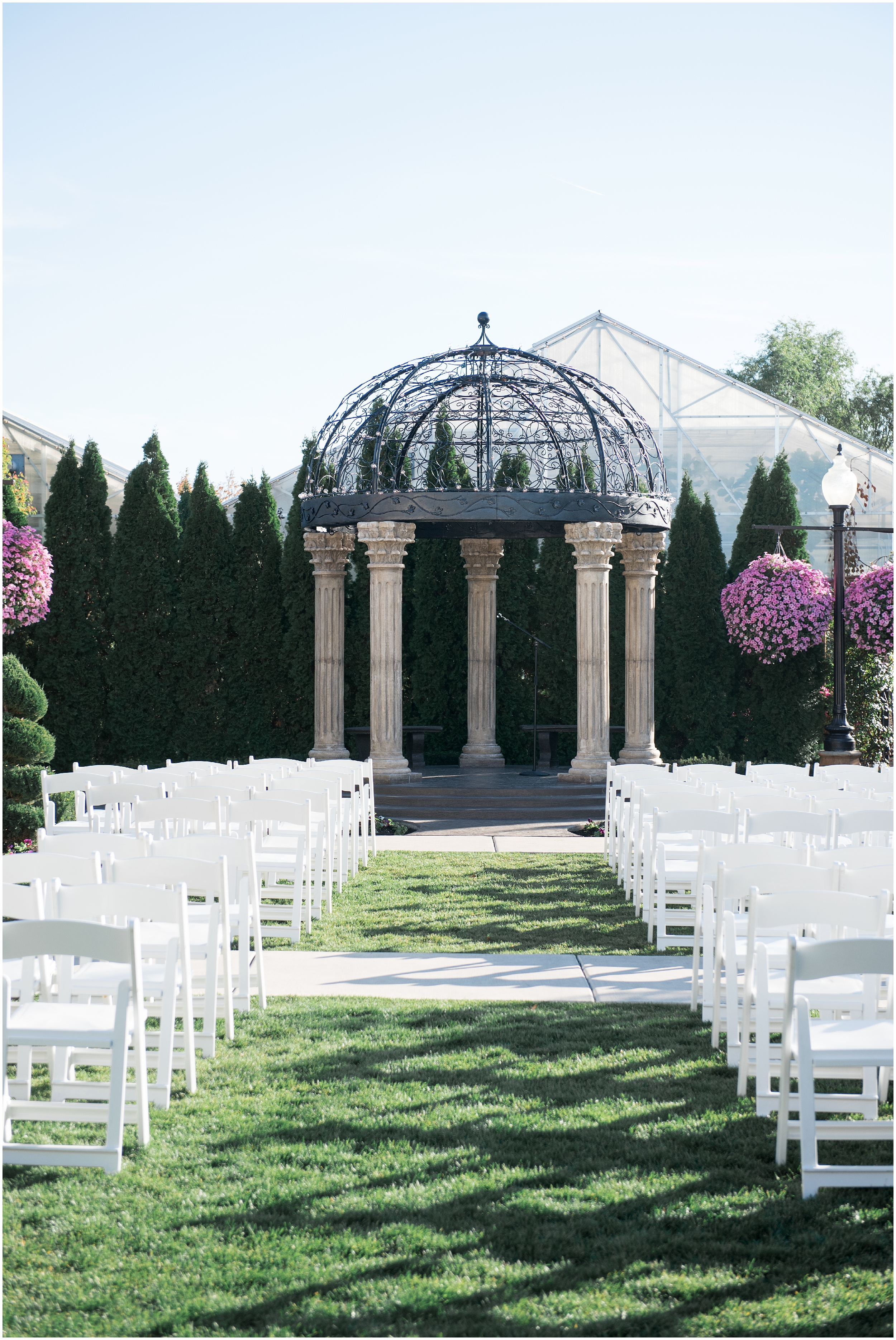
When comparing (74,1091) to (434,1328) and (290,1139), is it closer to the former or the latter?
(290,1139)

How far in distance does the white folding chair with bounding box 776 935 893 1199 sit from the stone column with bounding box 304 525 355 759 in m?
14.8

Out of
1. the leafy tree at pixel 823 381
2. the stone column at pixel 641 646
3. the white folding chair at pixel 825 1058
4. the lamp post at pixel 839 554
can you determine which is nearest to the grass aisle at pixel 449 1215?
the white folding chair at pixel 825 1058

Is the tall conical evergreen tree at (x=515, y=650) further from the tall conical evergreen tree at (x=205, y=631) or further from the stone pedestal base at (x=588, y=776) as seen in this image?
the tall conical evergreen tree at (x=205, y=631)

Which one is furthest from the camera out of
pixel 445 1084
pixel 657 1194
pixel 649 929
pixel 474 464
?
pixel 474 464

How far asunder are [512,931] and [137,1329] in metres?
5.99

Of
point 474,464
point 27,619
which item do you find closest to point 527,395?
point 474,464

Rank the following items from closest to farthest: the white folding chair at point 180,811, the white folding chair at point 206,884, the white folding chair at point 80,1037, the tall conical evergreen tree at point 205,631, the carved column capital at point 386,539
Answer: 1. the white folding chair at point 80,1037
2. the white folding chair at point 206,884
3. the white folding chair at point 180,811
4. the carved column capital at point 386,539
5. the tall conical evergreen tree at point 205,631

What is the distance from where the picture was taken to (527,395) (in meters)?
19.3

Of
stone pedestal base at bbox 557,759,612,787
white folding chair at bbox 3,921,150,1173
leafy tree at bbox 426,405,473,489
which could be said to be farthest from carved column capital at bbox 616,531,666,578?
white folding chair at bbox 3,921,150,1173

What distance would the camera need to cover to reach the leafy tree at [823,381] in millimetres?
46625

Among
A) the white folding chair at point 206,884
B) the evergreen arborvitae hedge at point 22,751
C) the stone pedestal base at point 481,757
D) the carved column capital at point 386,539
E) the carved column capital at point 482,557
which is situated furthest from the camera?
the stone pedestal base at point 481,757

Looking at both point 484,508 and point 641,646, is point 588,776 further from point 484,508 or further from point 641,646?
point 484,508

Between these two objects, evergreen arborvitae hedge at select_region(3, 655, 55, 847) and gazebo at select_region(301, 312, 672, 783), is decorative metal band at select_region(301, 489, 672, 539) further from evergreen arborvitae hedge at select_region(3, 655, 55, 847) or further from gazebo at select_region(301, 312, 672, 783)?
evergreen arborvitae hedge at select_region(3, 655, 55, 847)

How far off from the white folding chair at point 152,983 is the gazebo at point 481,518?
11698mm
